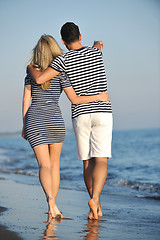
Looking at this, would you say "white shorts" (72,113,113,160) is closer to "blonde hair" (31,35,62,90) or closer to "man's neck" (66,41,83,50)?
"blonde hair" (31,35,62,90)

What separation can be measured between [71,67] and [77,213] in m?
1.55

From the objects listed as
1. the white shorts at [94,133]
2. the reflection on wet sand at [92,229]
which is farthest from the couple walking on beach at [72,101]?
the reflection on wet sand at [92,229]

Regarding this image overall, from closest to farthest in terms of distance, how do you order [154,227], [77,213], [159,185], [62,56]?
[154,227]
[62,56]
[77,213]
[159,185]

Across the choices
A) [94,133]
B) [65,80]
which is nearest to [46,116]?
[65,80]

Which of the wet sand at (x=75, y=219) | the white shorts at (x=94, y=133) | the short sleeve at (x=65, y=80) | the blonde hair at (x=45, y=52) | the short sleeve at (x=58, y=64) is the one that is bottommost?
the wet sand at (x=75, y=219)

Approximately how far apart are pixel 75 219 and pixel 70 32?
181 centimetres

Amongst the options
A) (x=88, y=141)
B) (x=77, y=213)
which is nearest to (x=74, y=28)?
(x=88, y=141)

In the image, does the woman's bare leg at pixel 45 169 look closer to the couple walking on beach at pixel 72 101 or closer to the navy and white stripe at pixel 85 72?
the couple walking on beach at pixel 72 101

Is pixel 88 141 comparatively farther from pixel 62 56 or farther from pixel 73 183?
pixel 73 183

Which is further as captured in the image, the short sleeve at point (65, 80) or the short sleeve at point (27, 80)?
the short sleeve at point (27, 80)

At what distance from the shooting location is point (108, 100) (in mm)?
3738

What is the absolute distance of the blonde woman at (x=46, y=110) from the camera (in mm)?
3689

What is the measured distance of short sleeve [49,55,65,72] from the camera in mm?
→ 3648

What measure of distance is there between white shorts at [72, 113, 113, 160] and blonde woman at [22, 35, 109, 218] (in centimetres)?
16
